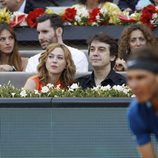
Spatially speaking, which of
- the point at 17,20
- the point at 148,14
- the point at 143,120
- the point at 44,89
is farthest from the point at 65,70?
the point at 143,120

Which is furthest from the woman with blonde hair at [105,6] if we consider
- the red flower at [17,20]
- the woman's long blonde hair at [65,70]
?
the woman's long blonde hair at [65,70]

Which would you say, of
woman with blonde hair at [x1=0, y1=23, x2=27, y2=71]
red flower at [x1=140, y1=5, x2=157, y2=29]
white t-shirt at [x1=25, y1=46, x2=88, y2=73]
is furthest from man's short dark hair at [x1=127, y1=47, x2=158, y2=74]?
red flower at [x1=140, y1=5, x2=157, y2=29]

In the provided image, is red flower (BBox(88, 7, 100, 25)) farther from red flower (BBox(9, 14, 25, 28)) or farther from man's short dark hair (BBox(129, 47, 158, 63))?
man's short dark hair (BBox(129, 47, 158, 63))

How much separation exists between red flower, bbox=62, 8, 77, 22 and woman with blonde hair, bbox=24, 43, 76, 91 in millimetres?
1805

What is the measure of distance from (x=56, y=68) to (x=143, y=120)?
292cm

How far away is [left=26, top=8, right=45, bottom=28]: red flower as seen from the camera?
31.2 ft

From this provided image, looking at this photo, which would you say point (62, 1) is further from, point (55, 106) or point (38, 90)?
point (55, 106)

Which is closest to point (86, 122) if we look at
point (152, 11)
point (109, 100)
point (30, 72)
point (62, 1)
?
point (109, 100)

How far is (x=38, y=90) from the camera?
735 cm

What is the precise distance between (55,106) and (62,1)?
4289 mm

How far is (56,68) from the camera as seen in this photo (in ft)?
25.1

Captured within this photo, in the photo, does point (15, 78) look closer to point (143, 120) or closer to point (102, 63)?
point (102, 63)

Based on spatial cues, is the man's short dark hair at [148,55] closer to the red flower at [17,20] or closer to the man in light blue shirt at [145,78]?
the man in light blue shirt at [145,78]

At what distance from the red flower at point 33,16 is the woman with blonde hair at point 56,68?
1868 millimetres
